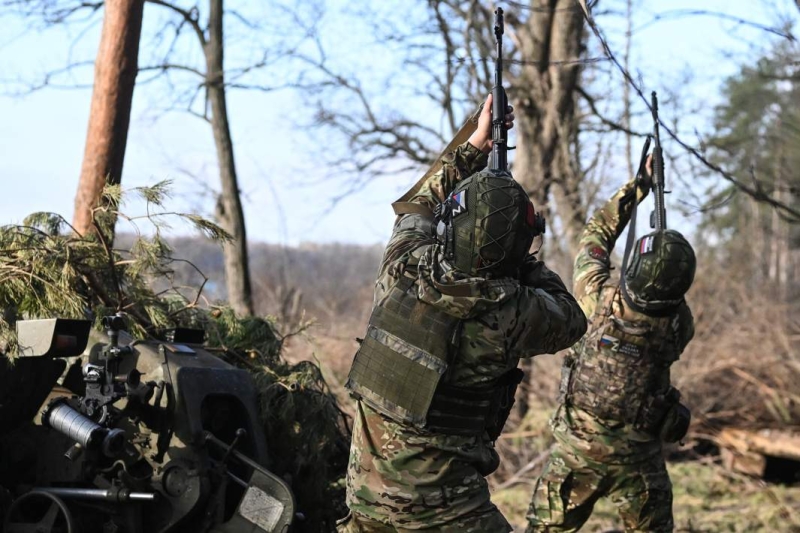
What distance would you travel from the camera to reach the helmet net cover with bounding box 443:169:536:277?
3.44 meters

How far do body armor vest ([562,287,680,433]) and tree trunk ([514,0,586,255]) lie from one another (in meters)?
6.45

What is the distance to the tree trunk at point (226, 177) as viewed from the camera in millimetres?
10844

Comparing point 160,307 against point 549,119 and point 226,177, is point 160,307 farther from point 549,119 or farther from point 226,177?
point 549,119

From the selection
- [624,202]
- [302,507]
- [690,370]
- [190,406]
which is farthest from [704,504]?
[190,406]

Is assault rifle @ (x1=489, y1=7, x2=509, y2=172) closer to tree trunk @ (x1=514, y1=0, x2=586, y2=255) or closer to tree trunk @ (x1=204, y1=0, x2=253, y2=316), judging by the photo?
tree trunk @ (x1=204, y1=0, x2=253, y2=316)

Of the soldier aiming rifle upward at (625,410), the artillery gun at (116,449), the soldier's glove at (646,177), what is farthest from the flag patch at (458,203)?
the soldier's glove at (646,177)

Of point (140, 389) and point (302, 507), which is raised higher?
point (140, 389)

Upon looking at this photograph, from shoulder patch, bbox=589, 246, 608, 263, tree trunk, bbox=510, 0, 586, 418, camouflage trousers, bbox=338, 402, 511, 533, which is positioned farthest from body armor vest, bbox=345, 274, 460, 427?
tree trunk, bbox=510, 0, 586, 418

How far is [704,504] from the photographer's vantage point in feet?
28.7

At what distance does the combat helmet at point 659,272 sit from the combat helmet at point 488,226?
1.92m

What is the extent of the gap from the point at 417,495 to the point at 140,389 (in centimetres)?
177

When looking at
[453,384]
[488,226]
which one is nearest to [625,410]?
[453,384]

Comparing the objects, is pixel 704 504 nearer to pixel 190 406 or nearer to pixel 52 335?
pixel 190 406

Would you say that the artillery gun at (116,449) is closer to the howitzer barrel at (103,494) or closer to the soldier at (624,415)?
the howitzer barrel at (103,494)
